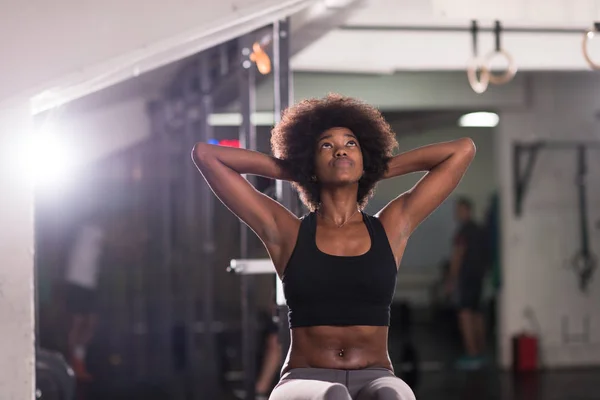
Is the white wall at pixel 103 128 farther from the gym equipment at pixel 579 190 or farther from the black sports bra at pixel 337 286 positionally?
the black sports bra at pixel 337 286

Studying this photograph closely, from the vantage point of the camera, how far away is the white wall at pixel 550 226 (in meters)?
8.31

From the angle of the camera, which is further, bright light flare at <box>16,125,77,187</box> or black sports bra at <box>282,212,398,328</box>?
bright light flare at <box>16,125,77,187</box>

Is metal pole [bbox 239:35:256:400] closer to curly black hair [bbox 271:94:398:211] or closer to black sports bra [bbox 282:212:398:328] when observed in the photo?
curly black hair [bbox 271:94:398:211]

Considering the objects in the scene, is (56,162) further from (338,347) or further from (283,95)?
(338,347)

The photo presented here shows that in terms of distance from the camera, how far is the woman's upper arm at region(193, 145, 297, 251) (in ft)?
8.37

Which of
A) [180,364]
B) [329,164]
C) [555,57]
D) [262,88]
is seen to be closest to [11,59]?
[329,164]

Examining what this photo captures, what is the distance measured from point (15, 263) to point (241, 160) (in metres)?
0.88

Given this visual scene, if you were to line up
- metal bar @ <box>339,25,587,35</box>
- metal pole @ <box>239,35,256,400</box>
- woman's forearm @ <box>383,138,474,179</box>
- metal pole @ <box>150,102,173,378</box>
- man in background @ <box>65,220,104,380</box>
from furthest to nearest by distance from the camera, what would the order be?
man in background @ <box>65,220,104,380</box> < metal pole @ <box>150,102,173,378</box> < metal bar @ <box>339,25,587,35</box> < metal pole @ <box>239,35,256,400</box> < woman's forearm @ <box>383,138,474,179</box>

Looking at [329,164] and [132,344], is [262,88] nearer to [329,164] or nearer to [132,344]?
[132,344]

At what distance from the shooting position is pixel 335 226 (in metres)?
2.56

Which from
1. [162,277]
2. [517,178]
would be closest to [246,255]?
[517,178]

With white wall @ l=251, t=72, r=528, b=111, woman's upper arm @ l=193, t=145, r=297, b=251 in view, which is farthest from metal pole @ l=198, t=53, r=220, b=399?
woman's upper arm @ l=193, t=145, r=297, b=251

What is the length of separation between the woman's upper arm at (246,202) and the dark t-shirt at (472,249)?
19.4 ft

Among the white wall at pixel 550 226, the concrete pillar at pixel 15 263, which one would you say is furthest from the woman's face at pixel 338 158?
the white wall at pixel 550 226
